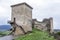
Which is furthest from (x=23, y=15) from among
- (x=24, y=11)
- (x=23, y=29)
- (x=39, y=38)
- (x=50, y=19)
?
(x=50, y=19)

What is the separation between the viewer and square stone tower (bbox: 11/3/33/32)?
1380 cm

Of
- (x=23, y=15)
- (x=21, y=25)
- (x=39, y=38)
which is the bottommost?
(x=39, y=38)

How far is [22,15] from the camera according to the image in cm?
1379

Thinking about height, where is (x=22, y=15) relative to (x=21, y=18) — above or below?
above

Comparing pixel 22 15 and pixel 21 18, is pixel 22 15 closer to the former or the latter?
pixel 22 15

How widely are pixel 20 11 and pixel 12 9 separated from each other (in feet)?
3.18

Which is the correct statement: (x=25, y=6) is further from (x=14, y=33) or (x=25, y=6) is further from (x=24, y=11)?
(x=14, y=33)

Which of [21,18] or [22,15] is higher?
[22,15]

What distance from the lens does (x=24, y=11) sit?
13797mm

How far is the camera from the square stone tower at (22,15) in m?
13.8


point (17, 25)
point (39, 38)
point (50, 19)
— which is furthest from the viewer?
Answer: point (50, 19)

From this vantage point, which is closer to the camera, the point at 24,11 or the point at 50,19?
the point at 24,11

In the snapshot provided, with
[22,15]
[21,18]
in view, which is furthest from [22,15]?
[21,18]

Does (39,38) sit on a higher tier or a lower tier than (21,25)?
lower
